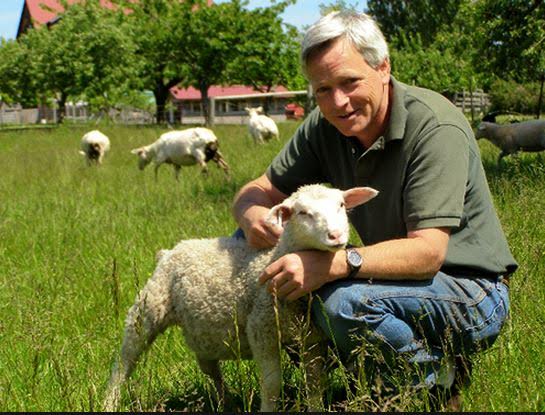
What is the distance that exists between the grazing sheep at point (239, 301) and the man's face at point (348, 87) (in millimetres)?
301

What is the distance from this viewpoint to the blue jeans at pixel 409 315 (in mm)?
2652

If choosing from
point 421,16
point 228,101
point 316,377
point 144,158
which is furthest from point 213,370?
point 228,101

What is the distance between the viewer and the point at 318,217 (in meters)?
2.68

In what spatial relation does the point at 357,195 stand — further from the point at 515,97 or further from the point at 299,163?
the point at 515,97

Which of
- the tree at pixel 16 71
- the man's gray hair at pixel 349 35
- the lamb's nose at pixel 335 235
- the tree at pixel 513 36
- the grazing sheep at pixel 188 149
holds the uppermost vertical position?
the tree at pixel 16 71

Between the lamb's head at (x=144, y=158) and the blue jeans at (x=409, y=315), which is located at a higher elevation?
the blue jeans at (x=409, y=315)

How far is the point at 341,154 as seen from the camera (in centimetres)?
321

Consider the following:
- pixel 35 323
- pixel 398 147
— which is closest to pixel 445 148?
pixel 398 147

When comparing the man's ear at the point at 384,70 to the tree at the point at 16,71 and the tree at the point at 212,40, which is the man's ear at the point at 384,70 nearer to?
the tree at the point at 212,40

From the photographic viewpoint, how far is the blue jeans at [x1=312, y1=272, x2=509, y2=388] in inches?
104

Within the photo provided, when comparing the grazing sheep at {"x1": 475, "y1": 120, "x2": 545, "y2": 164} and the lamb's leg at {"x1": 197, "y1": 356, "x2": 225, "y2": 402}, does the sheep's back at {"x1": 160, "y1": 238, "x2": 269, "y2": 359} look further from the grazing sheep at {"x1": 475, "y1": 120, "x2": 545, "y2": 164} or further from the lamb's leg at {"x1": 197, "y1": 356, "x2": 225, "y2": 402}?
the grazing sheep at {"x1": 475, "y1": 120, "x2": 545, "y2": 164}

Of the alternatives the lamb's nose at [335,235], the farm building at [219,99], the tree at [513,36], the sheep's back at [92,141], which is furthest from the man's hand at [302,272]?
the farm building at [219,99]

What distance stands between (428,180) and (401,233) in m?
0.36

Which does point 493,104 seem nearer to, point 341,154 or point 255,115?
point 255,115
